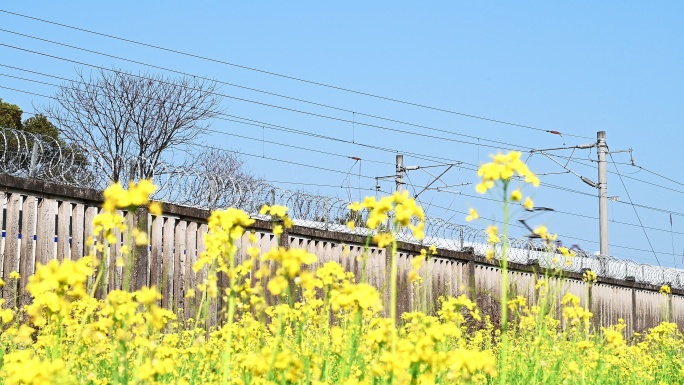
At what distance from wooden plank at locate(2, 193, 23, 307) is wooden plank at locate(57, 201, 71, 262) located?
331mm

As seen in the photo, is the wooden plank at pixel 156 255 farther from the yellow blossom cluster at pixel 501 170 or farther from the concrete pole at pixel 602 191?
the concrete pole at pixel 602 191

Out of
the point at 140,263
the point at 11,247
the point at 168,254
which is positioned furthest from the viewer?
the point at 168,254

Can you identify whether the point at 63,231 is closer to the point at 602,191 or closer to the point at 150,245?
the point at 150,245

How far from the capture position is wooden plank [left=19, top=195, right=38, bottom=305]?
6.13m

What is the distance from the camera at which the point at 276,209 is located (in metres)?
2.28

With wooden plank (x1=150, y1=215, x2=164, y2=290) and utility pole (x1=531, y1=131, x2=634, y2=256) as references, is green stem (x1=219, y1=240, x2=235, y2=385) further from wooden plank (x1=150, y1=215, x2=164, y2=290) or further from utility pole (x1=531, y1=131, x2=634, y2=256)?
utility pole (x1=531, y1=131, x2=634, y2=256)

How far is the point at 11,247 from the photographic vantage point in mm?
6070

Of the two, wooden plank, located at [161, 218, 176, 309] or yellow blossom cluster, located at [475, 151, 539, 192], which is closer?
yellow blossom cluster, located at [475, 151, 539, 192]

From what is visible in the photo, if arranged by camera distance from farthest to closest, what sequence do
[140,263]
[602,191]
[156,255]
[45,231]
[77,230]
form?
[602,191] → [156,255] → [140,263] → [77,230] → [45,231]

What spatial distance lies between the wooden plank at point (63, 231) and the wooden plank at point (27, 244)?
0.19 metres

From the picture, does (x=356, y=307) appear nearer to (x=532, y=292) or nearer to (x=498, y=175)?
(x=498, y=175)

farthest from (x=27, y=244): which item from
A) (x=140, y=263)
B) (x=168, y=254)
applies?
(x=168, y=254)

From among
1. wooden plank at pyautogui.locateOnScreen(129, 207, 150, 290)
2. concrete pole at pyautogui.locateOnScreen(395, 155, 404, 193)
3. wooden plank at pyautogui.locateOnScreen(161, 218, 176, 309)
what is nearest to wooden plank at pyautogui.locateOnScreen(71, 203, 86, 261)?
wooden plank at pyautogui.locateOnScreen(129, 207, 150, 290)

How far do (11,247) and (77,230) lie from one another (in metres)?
0.56
